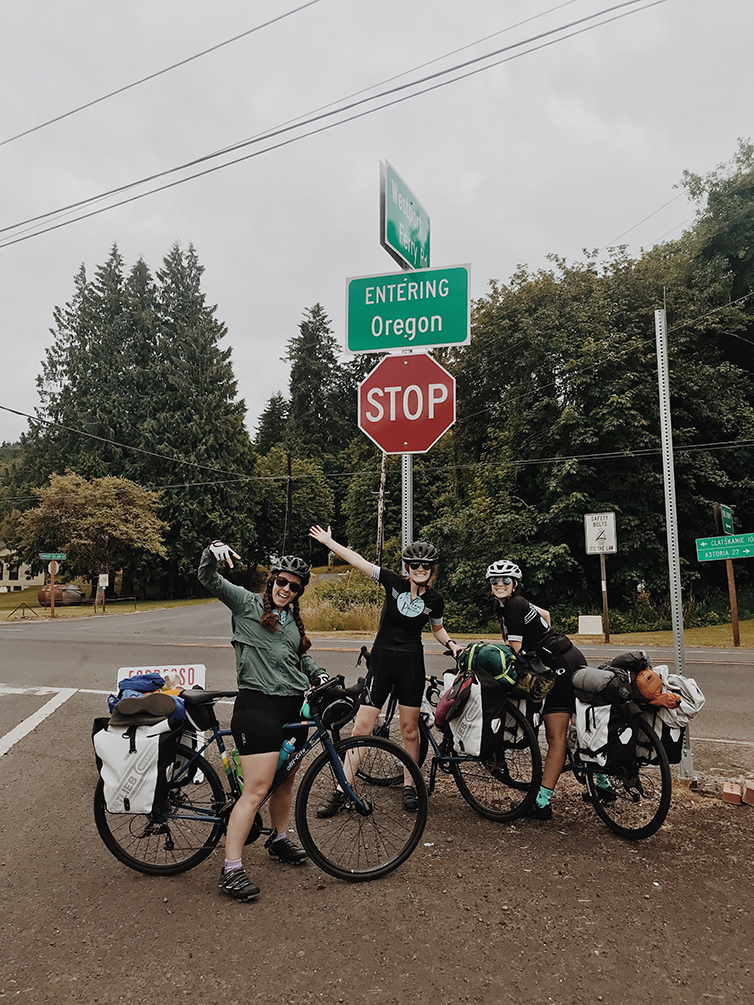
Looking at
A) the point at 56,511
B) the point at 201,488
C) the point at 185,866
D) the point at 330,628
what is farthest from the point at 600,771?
the point at 201,488

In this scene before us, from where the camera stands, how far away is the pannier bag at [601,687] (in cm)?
431

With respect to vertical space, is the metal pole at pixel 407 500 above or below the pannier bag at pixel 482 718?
above

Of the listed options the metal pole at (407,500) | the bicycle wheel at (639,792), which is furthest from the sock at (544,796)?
the metal pole at (407,500)

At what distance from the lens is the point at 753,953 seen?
3121mm

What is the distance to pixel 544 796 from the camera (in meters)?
4.68

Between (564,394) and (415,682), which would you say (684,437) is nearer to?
(564,394)

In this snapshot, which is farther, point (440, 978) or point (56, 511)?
point (56, 511)

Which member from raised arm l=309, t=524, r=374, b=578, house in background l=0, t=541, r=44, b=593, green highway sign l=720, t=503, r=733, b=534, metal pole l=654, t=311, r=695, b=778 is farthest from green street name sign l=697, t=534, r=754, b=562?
house in background l=0, t=541, r=44, b=593

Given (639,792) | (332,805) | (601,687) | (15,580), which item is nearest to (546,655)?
(601,687)

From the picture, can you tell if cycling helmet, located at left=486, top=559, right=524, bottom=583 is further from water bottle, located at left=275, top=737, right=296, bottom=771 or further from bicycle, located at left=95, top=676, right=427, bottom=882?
water bottle, located at left=275, top=737, right=296, bottom=771

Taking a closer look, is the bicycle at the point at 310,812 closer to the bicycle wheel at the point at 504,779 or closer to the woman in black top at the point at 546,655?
the bicycle wheel at the point at 504,779

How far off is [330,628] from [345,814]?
725 inches

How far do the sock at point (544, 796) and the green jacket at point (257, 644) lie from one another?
1.77m

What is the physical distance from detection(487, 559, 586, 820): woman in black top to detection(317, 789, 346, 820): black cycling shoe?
1.42 meters
